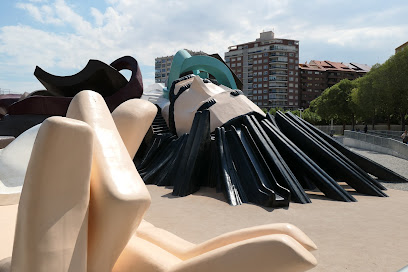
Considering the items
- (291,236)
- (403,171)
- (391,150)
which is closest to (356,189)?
(403,171)

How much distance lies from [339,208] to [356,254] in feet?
7.89

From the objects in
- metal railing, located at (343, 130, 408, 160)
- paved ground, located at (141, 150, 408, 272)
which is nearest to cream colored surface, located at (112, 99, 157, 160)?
paved ground, located at (141, 150, 408, 272)

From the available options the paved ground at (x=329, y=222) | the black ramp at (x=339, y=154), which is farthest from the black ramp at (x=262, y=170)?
the black ramp at (x=339, y=154)

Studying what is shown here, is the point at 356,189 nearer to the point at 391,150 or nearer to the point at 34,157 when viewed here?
the point at 34,157

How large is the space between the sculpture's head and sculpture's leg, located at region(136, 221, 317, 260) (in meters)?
6.42

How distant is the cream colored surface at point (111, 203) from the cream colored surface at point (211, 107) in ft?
22.6

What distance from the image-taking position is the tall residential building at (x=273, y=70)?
199ft

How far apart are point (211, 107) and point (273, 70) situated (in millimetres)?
54990

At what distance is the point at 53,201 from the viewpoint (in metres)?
1.84

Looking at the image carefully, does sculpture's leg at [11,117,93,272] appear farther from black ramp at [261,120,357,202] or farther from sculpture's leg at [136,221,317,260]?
black ramp at [261,120,357,202]

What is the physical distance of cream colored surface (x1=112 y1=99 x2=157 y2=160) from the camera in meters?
2.94

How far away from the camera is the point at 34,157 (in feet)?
5.98

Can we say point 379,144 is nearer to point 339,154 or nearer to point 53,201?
point 339,154

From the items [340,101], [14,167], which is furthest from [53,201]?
[340,101]
